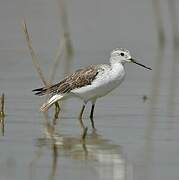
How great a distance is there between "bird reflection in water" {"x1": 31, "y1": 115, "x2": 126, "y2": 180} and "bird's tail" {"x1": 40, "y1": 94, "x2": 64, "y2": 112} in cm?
76

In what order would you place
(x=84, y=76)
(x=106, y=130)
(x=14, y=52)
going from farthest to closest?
(x=14, y=52), (x=84, y=76), (x=106, y=130)

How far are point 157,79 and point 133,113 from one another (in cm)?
316

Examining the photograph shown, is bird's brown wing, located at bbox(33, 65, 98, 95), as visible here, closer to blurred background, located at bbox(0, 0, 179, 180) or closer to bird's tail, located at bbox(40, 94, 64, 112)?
bird's tail, located at bbox(40, 94, 64, 112)

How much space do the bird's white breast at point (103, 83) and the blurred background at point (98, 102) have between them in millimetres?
366

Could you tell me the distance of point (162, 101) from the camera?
13.7m

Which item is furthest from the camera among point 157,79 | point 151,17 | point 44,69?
point 151,17

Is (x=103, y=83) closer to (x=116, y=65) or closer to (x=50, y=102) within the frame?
(x=116, y=65)

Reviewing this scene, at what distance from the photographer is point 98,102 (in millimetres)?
13969

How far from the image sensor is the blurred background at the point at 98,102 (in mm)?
9672

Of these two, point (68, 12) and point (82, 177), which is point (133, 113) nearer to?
point (82, 177)

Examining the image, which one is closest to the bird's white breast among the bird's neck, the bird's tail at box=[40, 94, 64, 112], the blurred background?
the bird's neck

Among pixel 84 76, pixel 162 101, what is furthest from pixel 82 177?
pixel 162 101

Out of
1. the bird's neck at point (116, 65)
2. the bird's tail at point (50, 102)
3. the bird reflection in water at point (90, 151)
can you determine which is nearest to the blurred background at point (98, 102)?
the bird reflection in water at point (90, 151)

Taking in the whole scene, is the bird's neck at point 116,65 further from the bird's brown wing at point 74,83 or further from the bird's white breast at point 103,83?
the bird's brown wing at point 74,83
